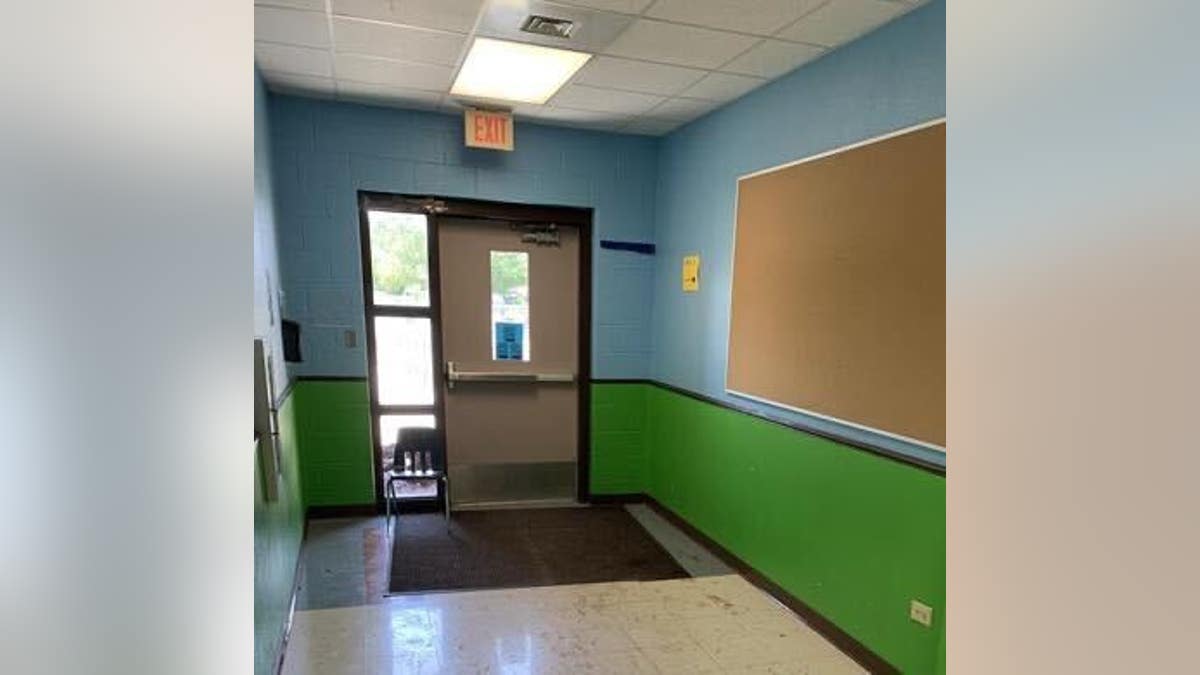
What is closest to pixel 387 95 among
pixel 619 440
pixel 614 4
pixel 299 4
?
pixel 299 4

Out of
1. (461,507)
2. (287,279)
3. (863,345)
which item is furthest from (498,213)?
(863,345)

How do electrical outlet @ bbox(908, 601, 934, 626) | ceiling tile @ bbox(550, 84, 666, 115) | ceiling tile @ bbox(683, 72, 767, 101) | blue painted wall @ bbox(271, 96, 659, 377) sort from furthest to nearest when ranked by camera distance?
blue painted wall @ bbox(271, 96, 659, 377) < ceiling tile @ bbox(550, 84, 666, 115) < ceiling tile @ bbox(683, 72, 767, 101) < electrical outlet @ bbox(908, 601, 934, 626)

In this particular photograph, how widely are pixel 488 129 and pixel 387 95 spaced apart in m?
0.62

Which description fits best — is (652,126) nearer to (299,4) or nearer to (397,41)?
(397,41)

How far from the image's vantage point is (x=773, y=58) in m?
2.94

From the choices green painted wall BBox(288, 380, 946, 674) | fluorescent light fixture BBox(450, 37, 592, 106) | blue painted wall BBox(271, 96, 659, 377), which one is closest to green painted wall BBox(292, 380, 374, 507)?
green painted wall BBox(288, 380, 946, 674)

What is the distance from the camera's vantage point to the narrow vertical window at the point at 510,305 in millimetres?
4457

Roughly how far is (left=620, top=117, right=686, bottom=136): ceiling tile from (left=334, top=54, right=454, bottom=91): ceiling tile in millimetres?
1287

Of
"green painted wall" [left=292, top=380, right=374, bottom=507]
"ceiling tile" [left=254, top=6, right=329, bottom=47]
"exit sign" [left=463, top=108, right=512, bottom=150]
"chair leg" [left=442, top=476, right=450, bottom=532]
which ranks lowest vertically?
"chair leg" [left=442, top=476, right=450, bottom=532]

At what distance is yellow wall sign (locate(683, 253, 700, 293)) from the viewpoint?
3.98 m

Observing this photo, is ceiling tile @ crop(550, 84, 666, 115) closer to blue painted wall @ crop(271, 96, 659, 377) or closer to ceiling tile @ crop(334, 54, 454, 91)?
blue painted wall @ crop(271, 96, 659, 377)
